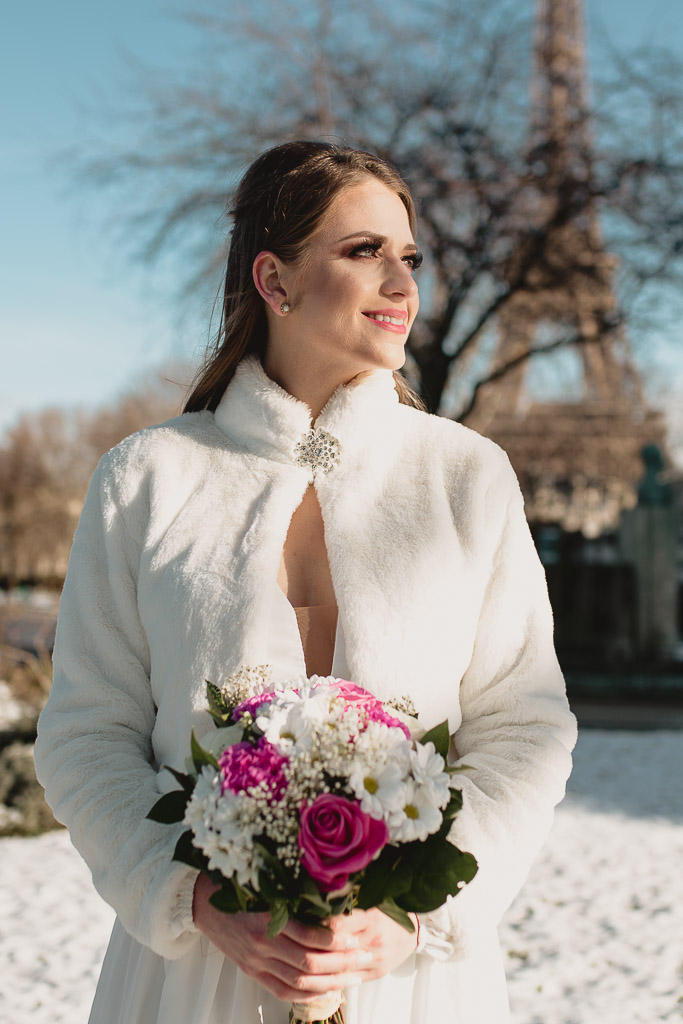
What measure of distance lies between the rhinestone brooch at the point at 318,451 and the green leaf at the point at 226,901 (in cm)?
87

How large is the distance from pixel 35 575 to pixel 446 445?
111 ft

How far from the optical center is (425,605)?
68.3 inches

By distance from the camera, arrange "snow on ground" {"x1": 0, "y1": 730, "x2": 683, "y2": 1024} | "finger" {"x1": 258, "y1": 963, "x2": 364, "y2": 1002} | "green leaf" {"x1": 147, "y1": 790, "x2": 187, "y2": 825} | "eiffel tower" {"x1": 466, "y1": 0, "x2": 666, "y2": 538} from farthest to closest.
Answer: "eiffel tower" {"x1": 466, "y1": 0, "x2": 666, "y2": 538}, "snow on ground" {"x1": 0, "y1": 730, "x2": 683, "y2": 1024}, "green leaf" {"x1": 147, "y1": 790, "x2": 187, "y2": 825}, "finger" {"x1": 258, "y1": 963, "x2": 364, "y2": 1002}

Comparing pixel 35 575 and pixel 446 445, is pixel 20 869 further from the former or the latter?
pixel 35 575

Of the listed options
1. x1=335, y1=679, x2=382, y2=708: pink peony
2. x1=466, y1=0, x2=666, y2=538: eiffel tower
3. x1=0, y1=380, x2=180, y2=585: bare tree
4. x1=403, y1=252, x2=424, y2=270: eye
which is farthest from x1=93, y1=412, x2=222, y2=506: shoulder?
x1=0, y1=380, x2=180, y2=585: bare tree

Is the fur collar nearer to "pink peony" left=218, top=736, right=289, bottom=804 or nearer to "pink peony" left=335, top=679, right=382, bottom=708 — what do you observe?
"pink peony" left=335, top=679, right=382, bottom=708

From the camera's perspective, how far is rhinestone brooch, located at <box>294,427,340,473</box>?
1947 millimetres

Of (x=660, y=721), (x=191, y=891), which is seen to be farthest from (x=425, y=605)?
(x=660, y=721)

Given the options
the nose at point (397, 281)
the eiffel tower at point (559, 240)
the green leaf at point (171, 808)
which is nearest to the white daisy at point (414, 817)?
the green leaf at point (171, 808)

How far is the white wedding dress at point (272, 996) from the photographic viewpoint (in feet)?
5.24

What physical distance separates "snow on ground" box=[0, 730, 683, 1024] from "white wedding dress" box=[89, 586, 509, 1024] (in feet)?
7.72

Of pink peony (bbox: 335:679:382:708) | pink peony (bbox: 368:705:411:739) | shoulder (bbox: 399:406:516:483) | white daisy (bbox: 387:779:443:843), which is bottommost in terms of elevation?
white daisy (bbox: 387:779:443:843)

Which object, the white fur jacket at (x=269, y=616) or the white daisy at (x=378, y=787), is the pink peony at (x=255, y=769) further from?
the white fur jacket at (x=269, y=616)

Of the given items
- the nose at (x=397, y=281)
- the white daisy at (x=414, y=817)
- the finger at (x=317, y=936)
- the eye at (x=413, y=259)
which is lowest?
the finger at (x=317, y=936)
